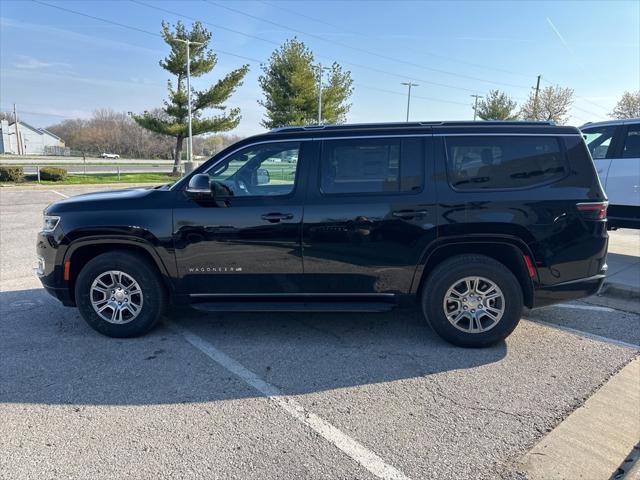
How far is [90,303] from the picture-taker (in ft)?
13.9

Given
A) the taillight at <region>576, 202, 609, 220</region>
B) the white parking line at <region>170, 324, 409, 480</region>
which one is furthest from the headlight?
the taillight at <region>576, 202, 609, 220</region>

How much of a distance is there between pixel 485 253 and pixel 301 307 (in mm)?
1741

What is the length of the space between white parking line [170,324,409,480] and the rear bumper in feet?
7.50

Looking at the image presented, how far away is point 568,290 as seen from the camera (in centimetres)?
401

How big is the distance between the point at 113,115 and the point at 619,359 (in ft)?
384

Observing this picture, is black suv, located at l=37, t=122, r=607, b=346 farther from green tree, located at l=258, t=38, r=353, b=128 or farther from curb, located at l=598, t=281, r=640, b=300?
green tree, located at l=258, t=38, r=353, b=128

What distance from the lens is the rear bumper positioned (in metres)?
3.99

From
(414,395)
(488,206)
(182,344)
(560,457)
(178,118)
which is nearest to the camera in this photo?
(560,457)

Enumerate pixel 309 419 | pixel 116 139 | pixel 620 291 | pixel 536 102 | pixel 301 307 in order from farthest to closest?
pixel 116 139 < pixel 536 102 < pixel 620 291 < pixel 301 307 < pixel 309 419

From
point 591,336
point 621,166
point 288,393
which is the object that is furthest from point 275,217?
point 621,166

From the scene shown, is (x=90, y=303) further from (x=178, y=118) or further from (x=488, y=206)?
(x=178, y=118)

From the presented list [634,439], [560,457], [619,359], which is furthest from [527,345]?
[560,457]

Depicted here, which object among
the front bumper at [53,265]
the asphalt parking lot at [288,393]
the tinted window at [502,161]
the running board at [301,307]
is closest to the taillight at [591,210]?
the tinted window at [502,161]

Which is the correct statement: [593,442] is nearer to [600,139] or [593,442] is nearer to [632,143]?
[632,143]
